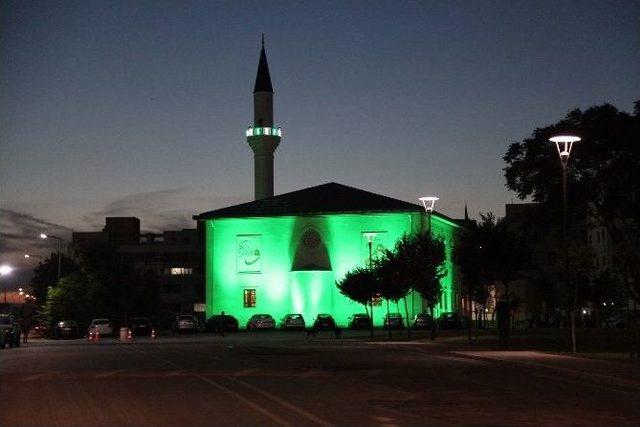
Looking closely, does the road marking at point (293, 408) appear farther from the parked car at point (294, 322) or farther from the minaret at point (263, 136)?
the minaret at point (263, 136)

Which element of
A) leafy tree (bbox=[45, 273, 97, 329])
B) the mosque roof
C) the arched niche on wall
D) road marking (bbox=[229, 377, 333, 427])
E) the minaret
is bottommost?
road marking (bbox=[229, 377, 333, 427])

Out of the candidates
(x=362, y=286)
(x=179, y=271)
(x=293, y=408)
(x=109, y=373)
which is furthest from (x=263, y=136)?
(x=293, y=408)

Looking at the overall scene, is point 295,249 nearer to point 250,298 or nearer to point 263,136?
point 250,298

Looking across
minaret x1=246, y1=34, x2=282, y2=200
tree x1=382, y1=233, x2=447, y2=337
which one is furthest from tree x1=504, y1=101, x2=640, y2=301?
minaret x1=246, y1=34, x2=282, y2=200

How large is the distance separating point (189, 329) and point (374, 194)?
75.1ft

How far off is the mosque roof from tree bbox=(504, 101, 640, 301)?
2802 centimetres

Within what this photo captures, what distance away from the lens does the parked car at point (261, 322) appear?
286 ft

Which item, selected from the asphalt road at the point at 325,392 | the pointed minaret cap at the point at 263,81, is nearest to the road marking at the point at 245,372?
the asphalt road at the point at 325,392

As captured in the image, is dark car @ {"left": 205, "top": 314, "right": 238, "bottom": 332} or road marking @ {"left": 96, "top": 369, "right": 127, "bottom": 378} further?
dark car @ {"left": 205, "top": 314, "right": 238, "bottom": 332}

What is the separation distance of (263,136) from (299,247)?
48.7 feet

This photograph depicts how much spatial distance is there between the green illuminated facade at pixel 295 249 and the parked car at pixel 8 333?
40.0 m

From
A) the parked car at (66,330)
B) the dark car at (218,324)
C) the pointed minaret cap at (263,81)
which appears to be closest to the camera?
the parked car at (66,330)

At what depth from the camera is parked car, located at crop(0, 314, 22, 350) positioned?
52.1 metres

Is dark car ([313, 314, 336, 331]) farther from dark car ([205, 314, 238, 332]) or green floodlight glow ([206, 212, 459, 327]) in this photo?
dark car ([205, 314, 238, 332])
